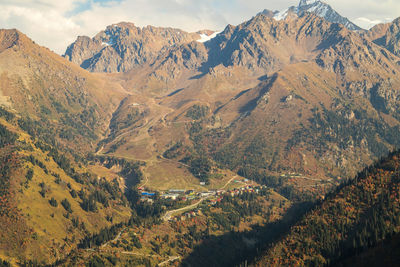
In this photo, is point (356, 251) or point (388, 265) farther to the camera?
point (356, 251)

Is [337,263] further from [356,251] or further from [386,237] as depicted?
[386,237]

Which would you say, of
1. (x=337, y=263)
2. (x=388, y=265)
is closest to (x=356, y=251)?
(x=337, y=263)

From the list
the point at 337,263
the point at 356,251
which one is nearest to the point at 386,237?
the point at 356,251

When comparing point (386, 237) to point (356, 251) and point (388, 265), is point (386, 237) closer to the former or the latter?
point (356, 251)

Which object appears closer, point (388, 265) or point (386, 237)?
point (388, 265)

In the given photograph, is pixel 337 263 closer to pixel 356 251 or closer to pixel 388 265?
pixel 356 251

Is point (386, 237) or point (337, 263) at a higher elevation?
point (386, 237)
